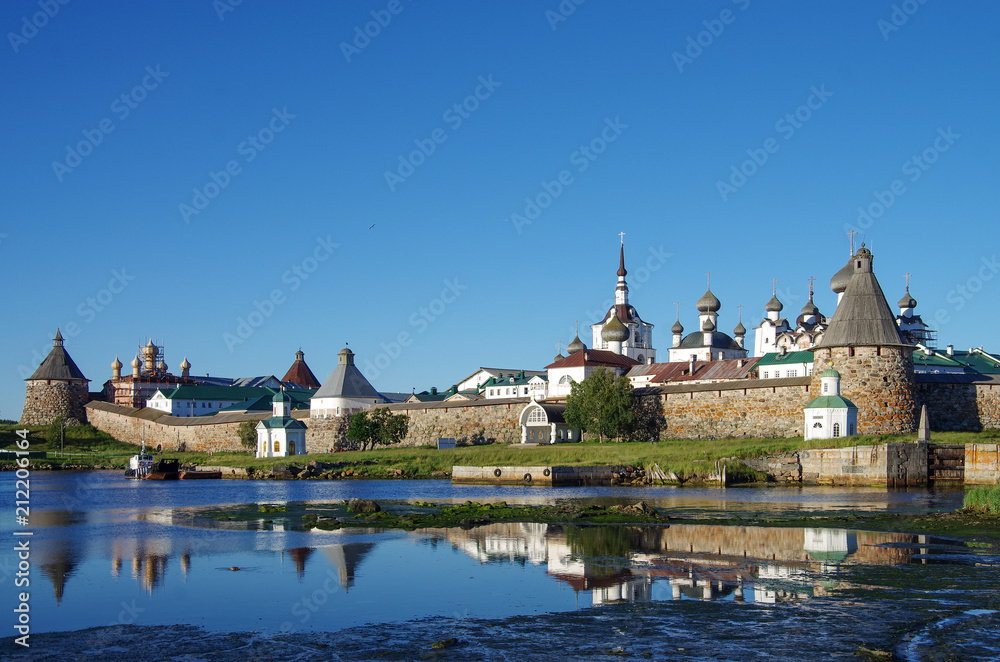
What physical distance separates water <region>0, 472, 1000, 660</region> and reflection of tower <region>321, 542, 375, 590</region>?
4 cm

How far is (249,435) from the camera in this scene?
5494cm

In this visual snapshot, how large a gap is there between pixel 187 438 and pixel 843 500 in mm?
46629

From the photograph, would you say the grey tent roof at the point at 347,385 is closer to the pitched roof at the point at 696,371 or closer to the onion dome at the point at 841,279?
the pitched roof at the point at 696,371

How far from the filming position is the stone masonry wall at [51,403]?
72000mm

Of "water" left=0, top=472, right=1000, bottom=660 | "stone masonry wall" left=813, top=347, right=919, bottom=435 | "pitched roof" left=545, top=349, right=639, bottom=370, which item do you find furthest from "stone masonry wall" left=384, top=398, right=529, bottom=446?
"water" left=0, top=472, right=1000, bottom=660

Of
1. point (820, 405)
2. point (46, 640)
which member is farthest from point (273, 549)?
point (820, 405)

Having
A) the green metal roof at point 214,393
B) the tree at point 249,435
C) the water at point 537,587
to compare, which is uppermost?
the green metal roof at point 214,393

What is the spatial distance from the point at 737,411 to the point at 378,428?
745 inches

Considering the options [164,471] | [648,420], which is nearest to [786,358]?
[648,420]

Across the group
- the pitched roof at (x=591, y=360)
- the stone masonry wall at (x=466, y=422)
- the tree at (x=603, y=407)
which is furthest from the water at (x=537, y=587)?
the pitched roof at (x=591, y=360)

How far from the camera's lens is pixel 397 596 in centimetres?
1073

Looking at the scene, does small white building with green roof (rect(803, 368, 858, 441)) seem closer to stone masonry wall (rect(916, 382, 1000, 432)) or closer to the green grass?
stone masonry wall (rect(916, 382, 1000, 432))

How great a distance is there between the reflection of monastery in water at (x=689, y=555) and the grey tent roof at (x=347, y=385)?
129 feet

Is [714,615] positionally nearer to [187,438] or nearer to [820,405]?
[820,405]
